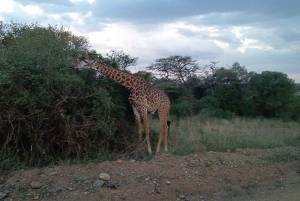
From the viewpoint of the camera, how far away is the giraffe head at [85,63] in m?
8.91

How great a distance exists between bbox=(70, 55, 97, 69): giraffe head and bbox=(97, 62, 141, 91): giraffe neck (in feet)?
0.51

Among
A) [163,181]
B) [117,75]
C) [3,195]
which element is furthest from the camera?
[117,75]

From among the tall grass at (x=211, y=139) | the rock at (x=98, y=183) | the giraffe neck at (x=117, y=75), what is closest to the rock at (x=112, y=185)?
the rock at (x=98, y=183)

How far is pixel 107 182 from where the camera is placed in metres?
6.92

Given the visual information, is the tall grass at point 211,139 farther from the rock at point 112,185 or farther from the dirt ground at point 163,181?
the rock at point 112,185

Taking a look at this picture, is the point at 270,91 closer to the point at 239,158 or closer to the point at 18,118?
the point at 239,158

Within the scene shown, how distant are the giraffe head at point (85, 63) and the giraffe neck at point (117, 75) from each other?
0.16 metres

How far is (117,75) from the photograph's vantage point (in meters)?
9.54

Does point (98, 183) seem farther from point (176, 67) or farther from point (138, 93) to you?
point (176, 67)

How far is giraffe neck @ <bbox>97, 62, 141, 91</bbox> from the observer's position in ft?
31.0

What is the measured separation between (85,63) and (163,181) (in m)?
3.54

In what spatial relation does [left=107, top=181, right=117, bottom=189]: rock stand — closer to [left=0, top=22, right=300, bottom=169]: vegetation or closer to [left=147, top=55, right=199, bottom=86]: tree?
[left=0, top=22, right=300, bottom=169]: vegetation

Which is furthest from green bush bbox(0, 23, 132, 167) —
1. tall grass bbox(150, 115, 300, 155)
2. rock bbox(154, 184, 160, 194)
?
tall grass bbox(150, 115, 300, 155)

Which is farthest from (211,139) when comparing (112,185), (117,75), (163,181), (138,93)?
(112,185)
